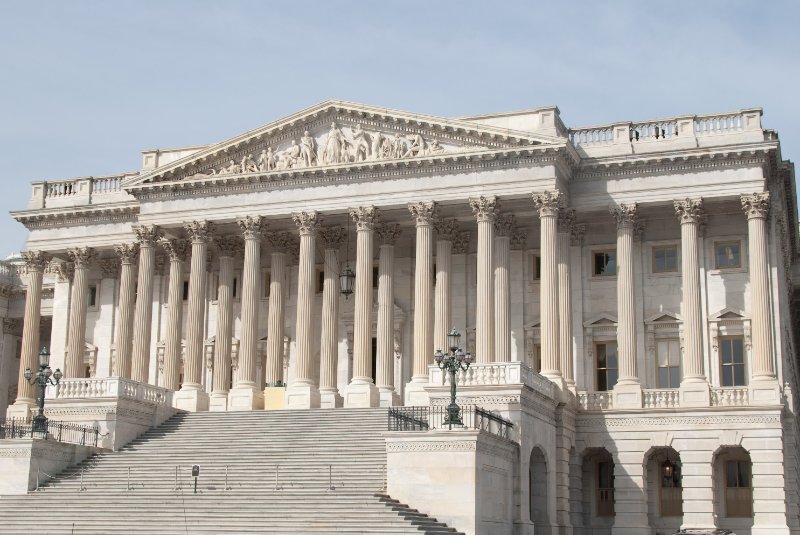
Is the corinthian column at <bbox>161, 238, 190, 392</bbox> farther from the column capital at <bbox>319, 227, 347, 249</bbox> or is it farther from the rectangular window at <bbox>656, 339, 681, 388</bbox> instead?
the rectangular window at <bbox>656, 339, 681, 388</bbox>

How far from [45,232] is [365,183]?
20.1 metres

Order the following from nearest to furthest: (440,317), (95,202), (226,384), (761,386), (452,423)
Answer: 1. (452,423)
2. (761,386)
3. (440,317)
4. (226,384)
5. (95,202)

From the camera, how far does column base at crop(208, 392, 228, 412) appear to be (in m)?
56.4

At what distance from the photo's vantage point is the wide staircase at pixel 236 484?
38.2 m

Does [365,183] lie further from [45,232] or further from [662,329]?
[45,232]

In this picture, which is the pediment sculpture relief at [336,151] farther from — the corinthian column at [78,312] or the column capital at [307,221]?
the corinthian column at [78,312]

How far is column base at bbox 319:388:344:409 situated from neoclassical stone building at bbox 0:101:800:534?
0.11 meters

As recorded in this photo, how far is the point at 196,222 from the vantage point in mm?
57344

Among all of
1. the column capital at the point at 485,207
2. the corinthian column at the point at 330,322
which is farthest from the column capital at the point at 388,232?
the column capital at the point at 485,207

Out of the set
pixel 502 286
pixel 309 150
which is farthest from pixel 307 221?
pixel 502 286

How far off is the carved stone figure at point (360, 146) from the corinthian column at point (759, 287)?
16.9 metres

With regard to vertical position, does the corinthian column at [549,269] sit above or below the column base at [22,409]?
above

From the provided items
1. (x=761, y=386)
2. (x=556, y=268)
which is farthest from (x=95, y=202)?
(x=761, y=386)

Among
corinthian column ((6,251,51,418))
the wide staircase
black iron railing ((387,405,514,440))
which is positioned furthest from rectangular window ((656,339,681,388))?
corinthian column ((6,251,51,418))
